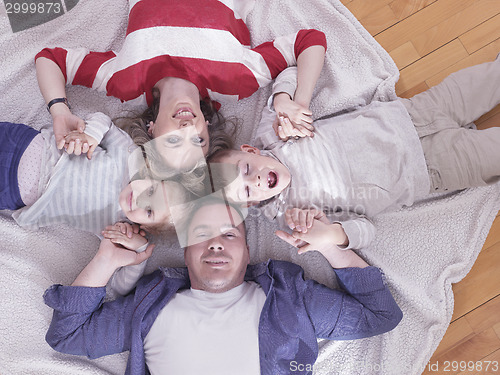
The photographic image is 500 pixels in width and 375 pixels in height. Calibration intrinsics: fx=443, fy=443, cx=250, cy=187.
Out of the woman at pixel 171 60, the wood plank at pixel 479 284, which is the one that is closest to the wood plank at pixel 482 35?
the woman at pixel 171 60

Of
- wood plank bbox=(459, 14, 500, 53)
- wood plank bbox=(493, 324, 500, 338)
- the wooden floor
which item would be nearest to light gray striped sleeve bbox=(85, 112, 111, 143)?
the wooden floor

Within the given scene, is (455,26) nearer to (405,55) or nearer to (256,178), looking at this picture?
(405,55)

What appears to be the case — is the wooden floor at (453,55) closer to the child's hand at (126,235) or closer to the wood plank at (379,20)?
the wood plank at (379,20)

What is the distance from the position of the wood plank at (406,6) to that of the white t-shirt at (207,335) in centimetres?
82

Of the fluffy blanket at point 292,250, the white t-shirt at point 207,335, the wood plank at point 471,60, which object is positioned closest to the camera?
the white t-shirt at point 207,335

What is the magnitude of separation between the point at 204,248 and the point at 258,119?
38 centimetres

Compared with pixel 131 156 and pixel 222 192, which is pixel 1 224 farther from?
pixel 222 192

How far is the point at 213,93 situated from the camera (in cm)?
109

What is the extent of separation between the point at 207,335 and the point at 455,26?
3.26ft

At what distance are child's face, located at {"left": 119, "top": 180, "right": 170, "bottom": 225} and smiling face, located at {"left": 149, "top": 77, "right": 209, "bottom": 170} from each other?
0.07 m

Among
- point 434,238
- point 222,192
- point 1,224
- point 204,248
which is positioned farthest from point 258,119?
point 1,224

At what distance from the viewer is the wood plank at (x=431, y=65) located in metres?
1.15

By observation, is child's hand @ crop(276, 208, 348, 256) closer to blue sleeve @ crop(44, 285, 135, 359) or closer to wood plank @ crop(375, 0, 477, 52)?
blue sleeve @ crop(44, 285, 135, 359)

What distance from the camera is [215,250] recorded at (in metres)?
0.94
